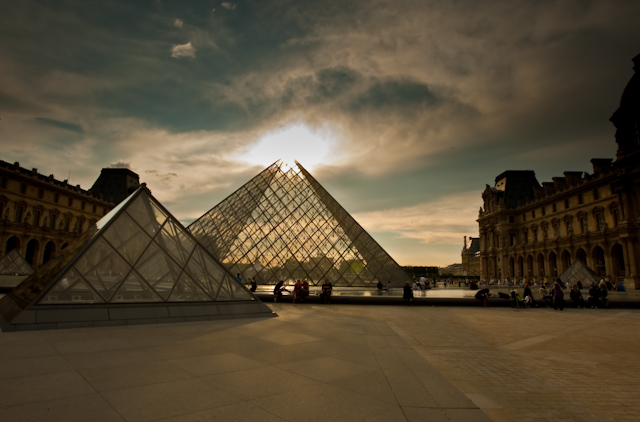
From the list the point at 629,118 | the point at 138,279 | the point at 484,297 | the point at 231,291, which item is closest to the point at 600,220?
the point at 629,118

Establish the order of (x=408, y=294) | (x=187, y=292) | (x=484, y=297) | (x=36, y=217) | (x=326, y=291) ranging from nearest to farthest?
1. (x=187, y=292)
2. (x=326, y=291)
3. (x=408, y=294)
4. (x=484, y=297)
5. (x=36, y=217)

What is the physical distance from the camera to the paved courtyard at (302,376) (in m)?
2.85

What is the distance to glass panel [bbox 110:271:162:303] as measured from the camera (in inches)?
289

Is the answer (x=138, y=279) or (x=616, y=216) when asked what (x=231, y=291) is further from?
(x=616, y=216)

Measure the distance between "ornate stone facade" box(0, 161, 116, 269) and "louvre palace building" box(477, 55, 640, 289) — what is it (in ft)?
213

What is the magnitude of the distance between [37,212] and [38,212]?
0.42 ft

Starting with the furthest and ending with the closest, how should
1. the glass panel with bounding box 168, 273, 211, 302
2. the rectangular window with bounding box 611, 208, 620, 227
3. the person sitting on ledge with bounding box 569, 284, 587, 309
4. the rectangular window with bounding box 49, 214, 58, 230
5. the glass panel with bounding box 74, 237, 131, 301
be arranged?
the rectangular window with bounding box 49, 214, 58, 230
the rectangular window with bounding box 611, 208, 620, 227
the person sitting on ledge with bounding box 569, 284, 587, 309
the glass panel with bounding box 168, 273, 211, 302
the glass panel with bounding box 74, 237, 131, 301

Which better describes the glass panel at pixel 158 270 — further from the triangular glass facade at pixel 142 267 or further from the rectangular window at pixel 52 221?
the rectangular window at pixel 52 221

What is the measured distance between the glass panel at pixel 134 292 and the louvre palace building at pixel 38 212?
38668mm

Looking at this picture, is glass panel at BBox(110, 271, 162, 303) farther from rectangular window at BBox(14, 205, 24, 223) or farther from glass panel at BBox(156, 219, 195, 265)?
rectangular window at BBox(14, 205, 24, 223)

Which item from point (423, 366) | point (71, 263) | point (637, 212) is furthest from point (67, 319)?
point (637, 212)

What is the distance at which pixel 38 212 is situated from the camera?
146ft

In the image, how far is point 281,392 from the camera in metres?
3.30

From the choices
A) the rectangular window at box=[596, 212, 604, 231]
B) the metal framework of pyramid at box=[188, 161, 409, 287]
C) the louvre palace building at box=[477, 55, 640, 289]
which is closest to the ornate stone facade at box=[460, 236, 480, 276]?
the louvre palace building at box=[477, 55, 640, 289]
